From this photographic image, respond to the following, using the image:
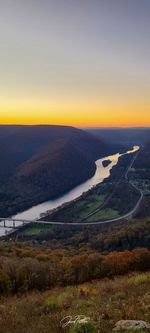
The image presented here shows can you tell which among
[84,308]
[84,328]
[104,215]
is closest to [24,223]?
[104,215]

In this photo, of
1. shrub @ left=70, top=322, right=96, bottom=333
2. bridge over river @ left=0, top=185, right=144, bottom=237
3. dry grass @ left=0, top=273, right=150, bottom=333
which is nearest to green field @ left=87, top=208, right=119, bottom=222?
bridge over river @ left=0, top=185, right=144, bottom=237

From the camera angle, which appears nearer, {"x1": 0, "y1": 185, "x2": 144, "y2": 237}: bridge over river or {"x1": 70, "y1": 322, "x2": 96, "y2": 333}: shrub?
{"x1": 70, "y1": 322, "x2": 96, "y2": 333}: shrub

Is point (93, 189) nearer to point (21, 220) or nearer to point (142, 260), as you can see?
point (21, 220)

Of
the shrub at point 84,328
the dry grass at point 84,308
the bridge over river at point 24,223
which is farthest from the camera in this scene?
the bridge over river at point 24,223

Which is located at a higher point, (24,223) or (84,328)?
(84,328)

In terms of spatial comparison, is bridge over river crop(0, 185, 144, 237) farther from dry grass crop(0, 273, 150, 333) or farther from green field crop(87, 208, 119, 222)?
dry grass crop(0, 273, 150, 333)

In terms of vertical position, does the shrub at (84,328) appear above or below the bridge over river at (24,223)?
above

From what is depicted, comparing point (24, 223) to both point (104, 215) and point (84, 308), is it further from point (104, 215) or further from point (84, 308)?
point (84, 308)

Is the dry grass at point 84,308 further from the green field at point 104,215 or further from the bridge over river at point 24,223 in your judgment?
the green field at point 104,215

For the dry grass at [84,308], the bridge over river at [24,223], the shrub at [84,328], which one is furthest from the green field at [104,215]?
the shrub at [84,328]

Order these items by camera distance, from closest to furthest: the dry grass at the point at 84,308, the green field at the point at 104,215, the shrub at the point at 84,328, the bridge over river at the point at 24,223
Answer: the shrub at the point at 84,328
the dry grass at the point at 84,308
the bridge over river at the point at 24,223
the green field at the point at 104,215

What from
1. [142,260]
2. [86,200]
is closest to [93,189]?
[86,200]
